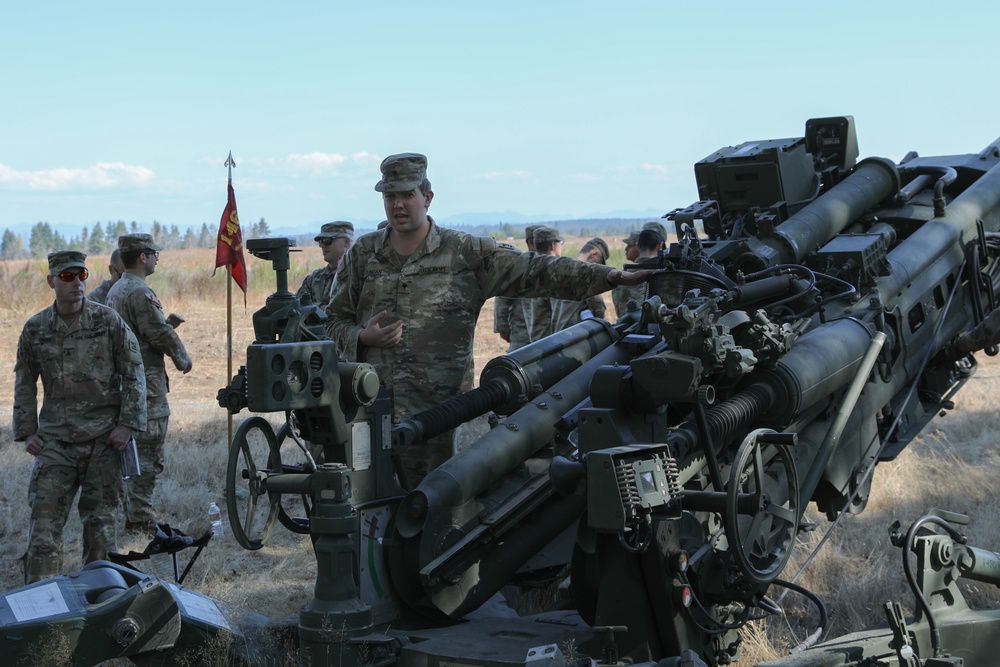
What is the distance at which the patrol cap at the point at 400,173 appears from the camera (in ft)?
23.1

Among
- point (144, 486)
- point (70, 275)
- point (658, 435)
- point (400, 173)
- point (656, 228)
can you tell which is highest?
point (400, 173)

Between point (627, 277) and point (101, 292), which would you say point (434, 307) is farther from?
point (101, 292)

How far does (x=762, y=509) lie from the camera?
18.4ft

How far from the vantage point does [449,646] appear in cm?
546

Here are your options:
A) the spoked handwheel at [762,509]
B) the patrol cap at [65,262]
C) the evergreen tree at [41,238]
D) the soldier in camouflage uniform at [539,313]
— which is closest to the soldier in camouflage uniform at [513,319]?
the soldier in camouflage uniform at [539,313]

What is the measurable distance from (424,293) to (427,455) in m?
0.92

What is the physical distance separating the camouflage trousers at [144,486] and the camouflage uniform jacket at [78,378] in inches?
62.9

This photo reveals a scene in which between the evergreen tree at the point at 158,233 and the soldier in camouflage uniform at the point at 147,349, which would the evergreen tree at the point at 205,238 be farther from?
the soldier in camouflage uniform at the point at 147,349

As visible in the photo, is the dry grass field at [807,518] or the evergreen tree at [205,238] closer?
the dry grass field at [807,518]

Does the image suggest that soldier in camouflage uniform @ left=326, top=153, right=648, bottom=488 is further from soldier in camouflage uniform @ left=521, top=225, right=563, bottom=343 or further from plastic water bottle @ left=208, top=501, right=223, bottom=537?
soldier in camouflage uniform @ left=521, top=225, right=563, bottom=343

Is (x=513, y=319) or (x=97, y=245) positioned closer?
(x=513, y=319)

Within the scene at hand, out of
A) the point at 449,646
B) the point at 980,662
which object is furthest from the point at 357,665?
the point at 980,662

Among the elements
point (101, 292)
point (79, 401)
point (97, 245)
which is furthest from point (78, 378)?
point (97, 245)

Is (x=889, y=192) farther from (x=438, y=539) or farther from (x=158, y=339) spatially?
(x=158, y=339)
